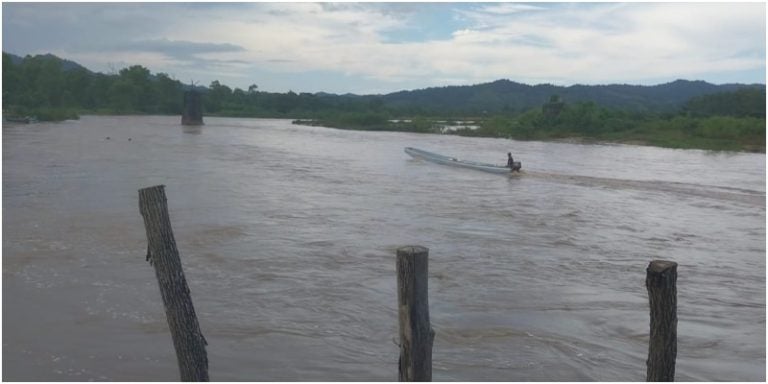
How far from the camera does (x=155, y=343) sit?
295 inches

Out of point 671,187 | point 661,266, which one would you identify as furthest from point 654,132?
point 661,266

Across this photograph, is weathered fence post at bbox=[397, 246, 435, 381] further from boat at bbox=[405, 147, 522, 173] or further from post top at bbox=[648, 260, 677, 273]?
boat at bbox=[405, 147, 522, 173]

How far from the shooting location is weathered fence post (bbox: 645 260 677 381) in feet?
12.3

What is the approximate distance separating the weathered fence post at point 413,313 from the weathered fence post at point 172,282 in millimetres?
1178

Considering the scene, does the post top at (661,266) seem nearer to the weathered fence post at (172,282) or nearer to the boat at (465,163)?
the weathered fence post at (172,282)

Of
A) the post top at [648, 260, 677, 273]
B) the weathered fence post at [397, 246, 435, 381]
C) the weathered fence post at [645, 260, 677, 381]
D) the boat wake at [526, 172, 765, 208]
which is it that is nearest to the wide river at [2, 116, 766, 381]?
the boat wake at [526, 172, 765, 208]

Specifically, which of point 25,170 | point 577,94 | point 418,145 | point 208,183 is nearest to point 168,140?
point 418,145

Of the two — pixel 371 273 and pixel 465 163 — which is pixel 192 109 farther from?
pixel 371 273

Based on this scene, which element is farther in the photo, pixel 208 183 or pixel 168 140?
pixel 168 140

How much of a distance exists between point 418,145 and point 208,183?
2277 cm

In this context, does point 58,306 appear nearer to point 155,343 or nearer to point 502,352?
point 155,343

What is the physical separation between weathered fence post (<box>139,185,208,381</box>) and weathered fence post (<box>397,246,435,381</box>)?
3.86ft

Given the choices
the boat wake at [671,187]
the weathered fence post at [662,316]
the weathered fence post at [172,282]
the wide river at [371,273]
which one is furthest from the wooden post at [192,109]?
the weathered fence post at [662,316]

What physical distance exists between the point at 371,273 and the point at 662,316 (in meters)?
7.08
